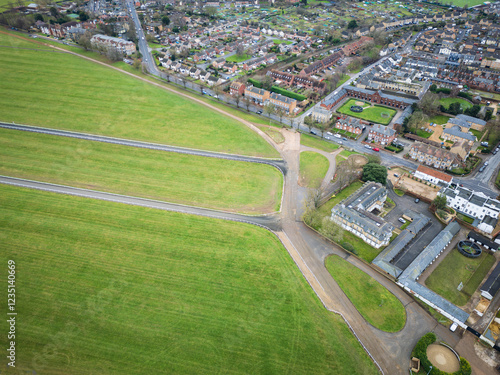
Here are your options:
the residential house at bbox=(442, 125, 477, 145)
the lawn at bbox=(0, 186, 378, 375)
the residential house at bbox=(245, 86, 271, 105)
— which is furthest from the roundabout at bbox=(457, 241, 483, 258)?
the residential house at bbox=(245, 86, 271, 105)

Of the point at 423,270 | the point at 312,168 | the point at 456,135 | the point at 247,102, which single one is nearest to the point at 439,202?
the point at 423,270

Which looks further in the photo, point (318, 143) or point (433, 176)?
point (318, 143)

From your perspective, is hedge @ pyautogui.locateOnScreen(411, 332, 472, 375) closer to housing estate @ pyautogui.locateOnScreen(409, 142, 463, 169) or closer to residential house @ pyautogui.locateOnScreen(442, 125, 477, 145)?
housing estate @ pyautogui.locateOnScreen(409, 142, 463, 169)

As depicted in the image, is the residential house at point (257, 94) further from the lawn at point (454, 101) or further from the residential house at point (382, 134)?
the lawn at point (454, 101)

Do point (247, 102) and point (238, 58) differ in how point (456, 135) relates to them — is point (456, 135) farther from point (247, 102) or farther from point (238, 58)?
point (238, 58)

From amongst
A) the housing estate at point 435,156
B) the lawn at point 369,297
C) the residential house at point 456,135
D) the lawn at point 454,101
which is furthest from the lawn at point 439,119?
the lawn at point 369,297

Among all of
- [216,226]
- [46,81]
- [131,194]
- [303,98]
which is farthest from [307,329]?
[46,81]
